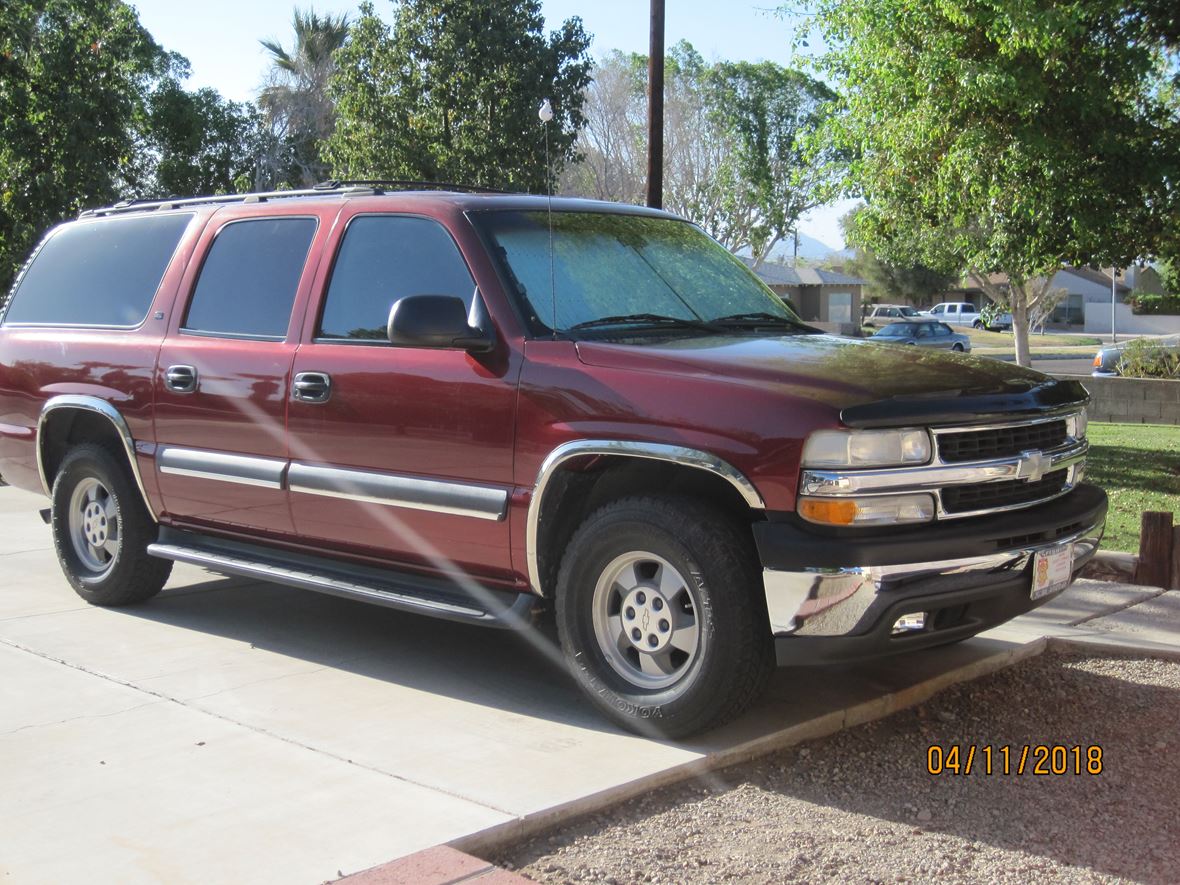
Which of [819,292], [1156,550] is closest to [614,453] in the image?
[1156,550]

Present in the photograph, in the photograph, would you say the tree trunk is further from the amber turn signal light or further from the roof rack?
the amber turn signal light

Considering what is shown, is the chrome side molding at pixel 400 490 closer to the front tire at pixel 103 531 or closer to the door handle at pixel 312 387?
the door handle at pixel 312 387

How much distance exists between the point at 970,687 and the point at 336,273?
10.8ft

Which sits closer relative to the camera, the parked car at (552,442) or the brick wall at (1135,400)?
the parked car at (552,442)

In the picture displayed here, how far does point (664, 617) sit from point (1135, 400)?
57.8 ft

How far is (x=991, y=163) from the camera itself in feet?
34.4

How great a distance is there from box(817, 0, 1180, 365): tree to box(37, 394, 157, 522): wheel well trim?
6590mm

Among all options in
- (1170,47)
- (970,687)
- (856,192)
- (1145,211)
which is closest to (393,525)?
(970,687)

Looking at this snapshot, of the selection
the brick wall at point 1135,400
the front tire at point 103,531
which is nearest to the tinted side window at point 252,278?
the front tire at point 103,531

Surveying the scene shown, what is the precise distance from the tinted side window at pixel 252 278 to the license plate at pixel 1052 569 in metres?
3.34

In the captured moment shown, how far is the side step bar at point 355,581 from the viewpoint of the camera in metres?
4.93

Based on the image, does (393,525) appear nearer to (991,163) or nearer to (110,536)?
(110,536)

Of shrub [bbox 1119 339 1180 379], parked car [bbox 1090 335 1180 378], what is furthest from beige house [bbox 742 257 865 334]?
shrub [bbox 1119 339 1180 379]

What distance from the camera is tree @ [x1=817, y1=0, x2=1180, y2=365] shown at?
9.75 metres
